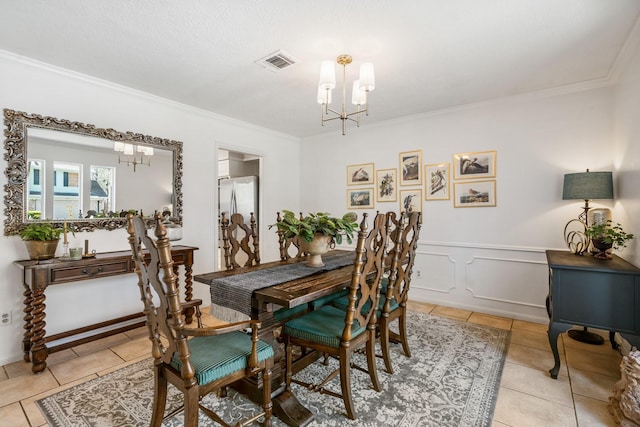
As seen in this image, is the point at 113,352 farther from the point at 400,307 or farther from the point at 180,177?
the point at 400,307

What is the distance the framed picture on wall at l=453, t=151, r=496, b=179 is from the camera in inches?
142

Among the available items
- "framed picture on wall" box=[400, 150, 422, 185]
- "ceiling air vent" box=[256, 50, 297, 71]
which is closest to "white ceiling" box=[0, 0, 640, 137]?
"ceiling air vent" box=[256, 50, 297, 71]

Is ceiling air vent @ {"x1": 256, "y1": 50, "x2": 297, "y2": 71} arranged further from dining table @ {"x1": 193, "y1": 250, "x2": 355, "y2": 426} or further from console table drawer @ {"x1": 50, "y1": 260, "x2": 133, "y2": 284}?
console table drawer @ {"x1": 50, "y1": 260, "x2": 133, "y2": 284}

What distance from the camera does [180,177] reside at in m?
3.60

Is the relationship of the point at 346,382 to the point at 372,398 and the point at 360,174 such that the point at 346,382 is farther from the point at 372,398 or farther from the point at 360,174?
the point at 360,174

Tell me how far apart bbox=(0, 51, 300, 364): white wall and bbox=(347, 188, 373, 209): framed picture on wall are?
1.25 metres

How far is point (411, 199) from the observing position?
4.20 meters

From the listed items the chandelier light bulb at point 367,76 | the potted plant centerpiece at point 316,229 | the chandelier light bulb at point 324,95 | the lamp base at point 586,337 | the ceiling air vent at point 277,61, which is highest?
the ceiling air vent at point 277,61

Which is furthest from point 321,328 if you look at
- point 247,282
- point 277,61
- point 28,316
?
point 28,316

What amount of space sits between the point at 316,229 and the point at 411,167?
2.43m

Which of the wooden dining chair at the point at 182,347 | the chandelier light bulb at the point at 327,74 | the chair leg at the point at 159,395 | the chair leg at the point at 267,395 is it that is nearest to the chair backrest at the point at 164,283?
the wooden dining chair at the point at 182,347

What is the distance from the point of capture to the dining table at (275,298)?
5.66 feet

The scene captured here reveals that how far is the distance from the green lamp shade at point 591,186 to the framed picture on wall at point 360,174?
7.80 ft

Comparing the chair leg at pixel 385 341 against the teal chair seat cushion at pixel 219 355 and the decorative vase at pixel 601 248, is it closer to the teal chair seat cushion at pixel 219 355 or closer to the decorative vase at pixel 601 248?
the teal chair seat cushion at pixel 219 355
